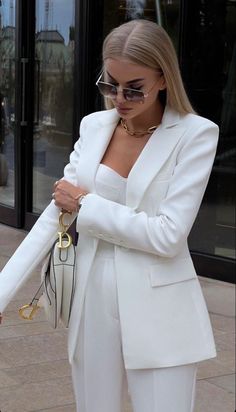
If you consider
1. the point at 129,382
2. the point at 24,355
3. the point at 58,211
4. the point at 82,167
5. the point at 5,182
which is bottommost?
the point at 5,182

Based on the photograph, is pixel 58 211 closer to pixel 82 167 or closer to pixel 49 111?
pixel 82 167

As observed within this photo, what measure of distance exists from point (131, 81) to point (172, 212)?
1.35 feet

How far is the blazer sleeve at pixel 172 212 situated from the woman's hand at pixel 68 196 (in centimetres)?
8

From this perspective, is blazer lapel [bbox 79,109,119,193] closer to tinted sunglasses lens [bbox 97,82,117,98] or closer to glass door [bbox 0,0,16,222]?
tinted sunglasses lens [bbox 97,82,117,98]

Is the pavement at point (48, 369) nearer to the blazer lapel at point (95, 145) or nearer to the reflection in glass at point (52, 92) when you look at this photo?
the blazer lapel at point (95, 145)

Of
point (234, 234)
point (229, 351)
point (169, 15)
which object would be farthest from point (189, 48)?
point (229, 351)

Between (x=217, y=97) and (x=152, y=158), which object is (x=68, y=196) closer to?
(x=152, y=158)

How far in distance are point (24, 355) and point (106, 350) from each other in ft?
8.00

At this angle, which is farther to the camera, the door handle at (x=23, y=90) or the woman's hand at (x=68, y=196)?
the door handle at (x=23, y=90)

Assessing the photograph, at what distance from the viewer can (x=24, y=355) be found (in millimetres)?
4633

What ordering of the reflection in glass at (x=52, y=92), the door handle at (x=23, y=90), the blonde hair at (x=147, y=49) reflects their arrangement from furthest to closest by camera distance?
the door handle at (x=23, y=90)
the reflection in glass at (x=52, y=92)
the blonde hair at (x=147, y=49)

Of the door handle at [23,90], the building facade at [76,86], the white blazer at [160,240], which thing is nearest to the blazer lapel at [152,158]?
the white blazer at [160,240]

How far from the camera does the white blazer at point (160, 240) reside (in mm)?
2201

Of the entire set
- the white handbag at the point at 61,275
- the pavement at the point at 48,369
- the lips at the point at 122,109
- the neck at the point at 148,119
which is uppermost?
the lips at the point at 122,109
